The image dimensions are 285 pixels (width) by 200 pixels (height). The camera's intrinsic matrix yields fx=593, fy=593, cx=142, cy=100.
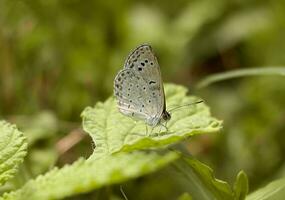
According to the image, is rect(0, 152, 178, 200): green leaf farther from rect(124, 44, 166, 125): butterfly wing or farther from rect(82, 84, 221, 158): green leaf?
rect(124, 44, 166, 125): butterfly wing

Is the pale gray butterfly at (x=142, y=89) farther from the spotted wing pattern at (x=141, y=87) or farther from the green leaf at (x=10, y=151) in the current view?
the green leaf at (x=10, y=151)

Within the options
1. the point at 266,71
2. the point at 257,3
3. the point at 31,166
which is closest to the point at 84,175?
the point at 266,71

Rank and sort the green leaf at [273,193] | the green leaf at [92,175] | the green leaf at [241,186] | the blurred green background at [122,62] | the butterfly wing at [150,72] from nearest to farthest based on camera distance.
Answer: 1. the green leaf at [92,175]
2. the green leaf at [241,186]
3. the green leaf at [273,193]
4. the butterfly wing at [150,72]
5. the blurred green background at [122,62]

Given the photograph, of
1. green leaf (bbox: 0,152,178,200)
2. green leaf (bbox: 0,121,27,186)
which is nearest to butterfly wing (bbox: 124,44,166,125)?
green leaf (bbox: 0,121,27,186)

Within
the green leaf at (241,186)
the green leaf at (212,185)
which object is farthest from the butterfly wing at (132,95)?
the green leaf at (241,186)

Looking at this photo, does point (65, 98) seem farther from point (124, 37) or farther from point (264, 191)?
point (264, 191)

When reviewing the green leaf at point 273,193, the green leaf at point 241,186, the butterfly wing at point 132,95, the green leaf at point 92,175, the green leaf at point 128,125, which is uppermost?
the butterfly wing at point 132,95

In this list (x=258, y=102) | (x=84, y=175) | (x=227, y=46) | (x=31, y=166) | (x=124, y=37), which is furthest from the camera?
(x=227, y=46)
